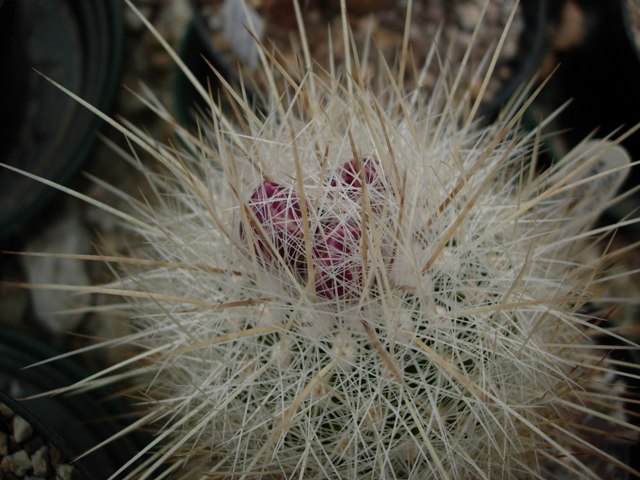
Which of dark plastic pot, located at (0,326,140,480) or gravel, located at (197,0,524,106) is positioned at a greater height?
gravel, located at (197,0,524,106)

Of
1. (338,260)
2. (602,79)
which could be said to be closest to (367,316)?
(338,260)

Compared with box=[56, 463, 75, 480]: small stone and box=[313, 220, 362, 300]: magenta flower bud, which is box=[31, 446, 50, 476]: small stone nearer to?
box=[56, 463, 75, 480]: small stone

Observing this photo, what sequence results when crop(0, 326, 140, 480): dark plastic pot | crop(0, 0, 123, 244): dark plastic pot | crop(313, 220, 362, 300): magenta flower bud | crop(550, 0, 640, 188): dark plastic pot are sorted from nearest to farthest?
crop(313, 220, 362, 300): magenta flower bud < crop(0, 326, 140, 480): dark plastic pot < crop(0, 0, 123, 244): dark plastic pot < crop(550, 0, 640, 188): dark plastic pot

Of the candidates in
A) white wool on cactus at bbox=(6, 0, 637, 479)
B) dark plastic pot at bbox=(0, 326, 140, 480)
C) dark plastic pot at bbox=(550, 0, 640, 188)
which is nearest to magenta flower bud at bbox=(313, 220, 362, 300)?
white wool on cactus at bbox=(6, 0, 637, 479)

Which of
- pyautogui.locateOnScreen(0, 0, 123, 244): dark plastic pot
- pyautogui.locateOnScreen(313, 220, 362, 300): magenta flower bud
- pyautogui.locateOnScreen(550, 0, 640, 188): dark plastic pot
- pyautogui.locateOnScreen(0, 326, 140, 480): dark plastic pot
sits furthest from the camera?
pyautogui.locateOnScreen(550, 0, 640, 188): dark plastic pot

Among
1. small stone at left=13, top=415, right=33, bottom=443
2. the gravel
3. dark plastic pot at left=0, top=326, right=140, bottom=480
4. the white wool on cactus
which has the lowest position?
dark plastic pot at left=0, top=326, right=140, bottom=480

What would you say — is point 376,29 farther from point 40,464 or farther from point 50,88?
point 40,464

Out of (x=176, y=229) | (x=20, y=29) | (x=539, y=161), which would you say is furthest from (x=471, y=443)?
(x=20, y=29)
